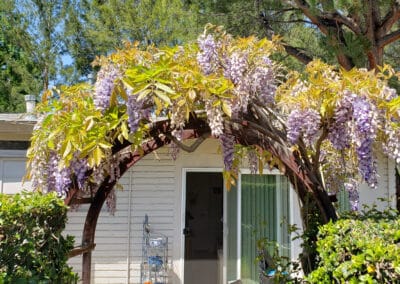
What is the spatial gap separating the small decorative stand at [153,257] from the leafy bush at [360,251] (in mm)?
3794

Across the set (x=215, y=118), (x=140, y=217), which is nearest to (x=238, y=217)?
(x=140, y=217)

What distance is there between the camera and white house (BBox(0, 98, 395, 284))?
6.19 meters

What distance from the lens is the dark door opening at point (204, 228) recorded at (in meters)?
6.43

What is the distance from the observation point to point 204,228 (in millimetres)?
7820

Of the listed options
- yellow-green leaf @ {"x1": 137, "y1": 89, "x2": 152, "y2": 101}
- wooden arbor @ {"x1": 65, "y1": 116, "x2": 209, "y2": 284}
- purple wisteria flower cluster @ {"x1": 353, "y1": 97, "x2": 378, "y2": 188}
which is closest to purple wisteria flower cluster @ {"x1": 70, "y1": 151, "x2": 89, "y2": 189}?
wooden arbor @ {"x1": 65, "y1": 116, "x2": 209, "y2": 284}

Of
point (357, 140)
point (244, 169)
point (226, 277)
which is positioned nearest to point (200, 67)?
point (357, 140)

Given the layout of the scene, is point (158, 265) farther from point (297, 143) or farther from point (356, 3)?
point (356, 3)

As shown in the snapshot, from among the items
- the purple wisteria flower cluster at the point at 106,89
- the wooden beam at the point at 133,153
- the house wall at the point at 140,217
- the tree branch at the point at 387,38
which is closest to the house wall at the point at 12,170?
the house wall at the point at 140,217

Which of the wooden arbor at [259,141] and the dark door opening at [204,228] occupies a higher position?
the wooden arbor at [259,141]

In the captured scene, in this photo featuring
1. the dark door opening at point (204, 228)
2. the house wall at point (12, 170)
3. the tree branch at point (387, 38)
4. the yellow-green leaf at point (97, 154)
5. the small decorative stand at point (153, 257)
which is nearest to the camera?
the yellow-green leaf at point (97, 154)

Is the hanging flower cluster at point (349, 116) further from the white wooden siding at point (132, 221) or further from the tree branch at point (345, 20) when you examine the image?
the tree branch at point (345, 20)

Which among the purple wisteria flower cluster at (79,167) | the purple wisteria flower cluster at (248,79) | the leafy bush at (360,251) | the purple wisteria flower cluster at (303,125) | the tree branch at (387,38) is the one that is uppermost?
the tree branch at (387,38)

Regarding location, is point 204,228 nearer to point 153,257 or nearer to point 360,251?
point 153,257

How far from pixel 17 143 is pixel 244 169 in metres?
3.41
